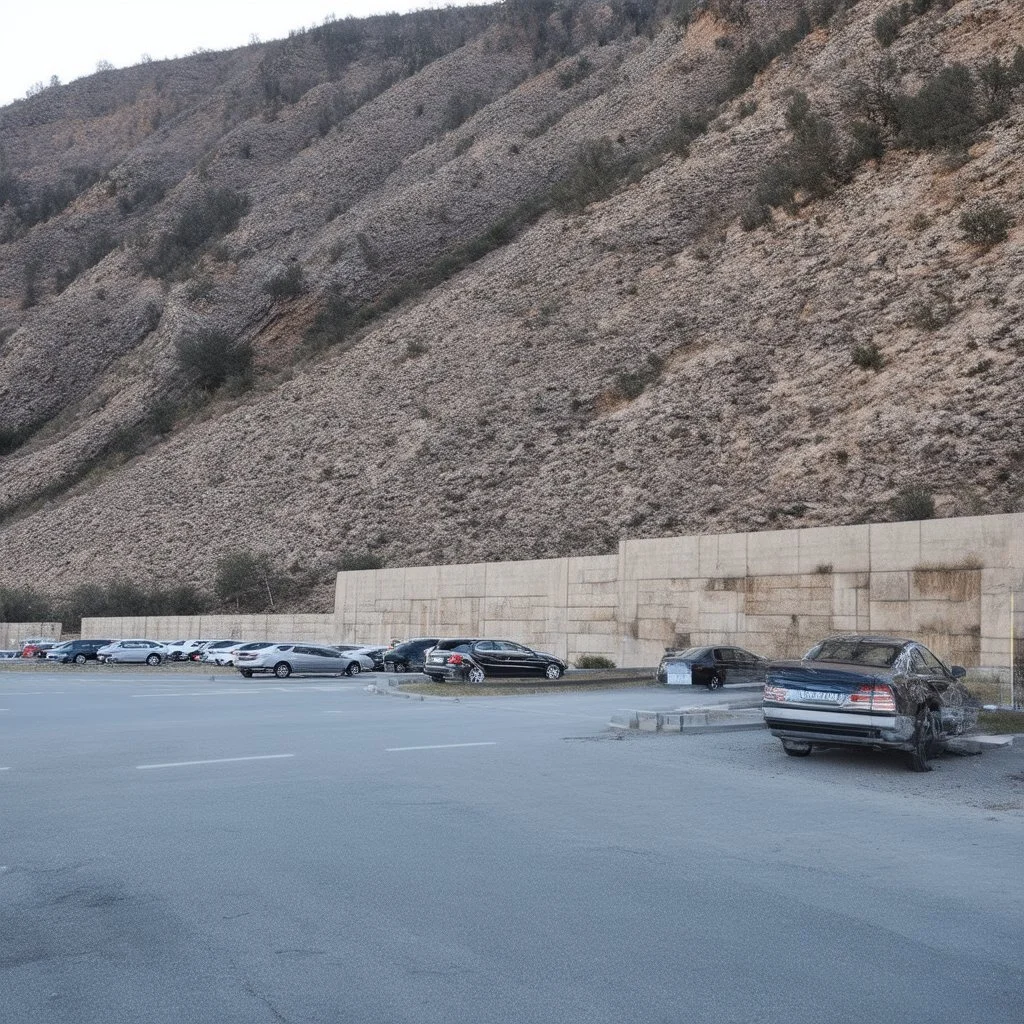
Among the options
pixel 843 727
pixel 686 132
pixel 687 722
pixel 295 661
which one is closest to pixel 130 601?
pixel 295 661

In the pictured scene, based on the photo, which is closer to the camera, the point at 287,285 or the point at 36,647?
the point at 36,647

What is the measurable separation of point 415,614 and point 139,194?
226ft

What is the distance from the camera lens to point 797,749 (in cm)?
1400

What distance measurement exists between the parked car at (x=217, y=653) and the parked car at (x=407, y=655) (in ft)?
29.1

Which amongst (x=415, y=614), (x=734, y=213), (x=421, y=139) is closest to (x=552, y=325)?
(x=734, y=213)

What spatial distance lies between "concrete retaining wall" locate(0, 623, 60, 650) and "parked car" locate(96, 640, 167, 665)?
9.39 meters

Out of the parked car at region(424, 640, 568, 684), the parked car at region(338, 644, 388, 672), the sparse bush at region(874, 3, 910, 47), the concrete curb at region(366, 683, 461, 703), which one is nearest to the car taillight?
the concrete curb at region(366, 683, 461, 703)

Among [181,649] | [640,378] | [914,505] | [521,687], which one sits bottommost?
[181,649]

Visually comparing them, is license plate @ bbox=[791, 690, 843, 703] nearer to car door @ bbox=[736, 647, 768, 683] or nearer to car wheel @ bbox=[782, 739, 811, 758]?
car wheel @ bbox=[782, 739, 811, 758]

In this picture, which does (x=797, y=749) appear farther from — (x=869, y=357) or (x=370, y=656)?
(x=869, y=357)

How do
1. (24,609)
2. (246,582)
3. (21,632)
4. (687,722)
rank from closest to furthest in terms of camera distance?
1. (687,722)
2. (246,582)
3. (21,632)
4. (24,609)

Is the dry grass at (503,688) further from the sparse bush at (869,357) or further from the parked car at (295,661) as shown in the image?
the sparse bush at (869,357)

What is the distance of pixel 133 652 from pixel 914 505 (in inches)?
1190

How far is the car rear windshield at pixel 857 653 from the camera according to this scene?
539 inches
